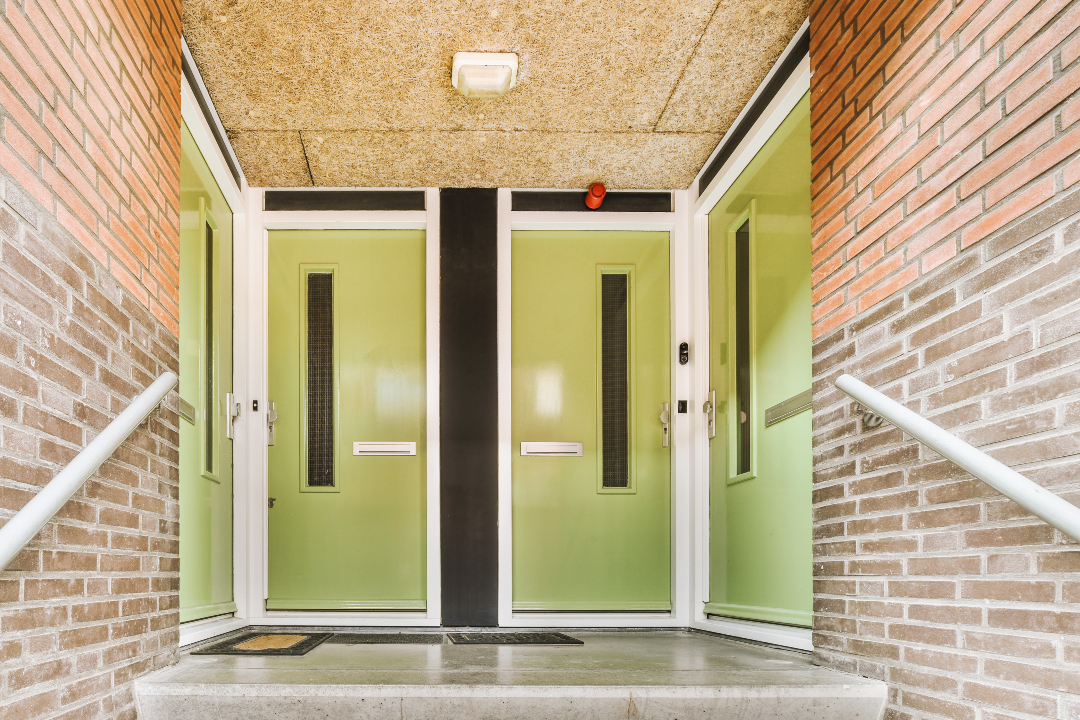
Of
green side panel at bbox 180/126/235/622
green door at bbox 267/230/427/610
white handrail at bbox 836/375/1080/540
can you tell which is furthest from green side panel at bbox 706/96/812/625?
green side panel at bbox 180/126/235/622

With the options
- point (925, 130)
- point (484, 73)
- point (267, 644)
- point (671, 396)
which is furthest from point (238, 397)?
point (925, 130)

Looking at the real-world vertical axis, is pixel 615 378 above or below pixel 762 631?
above

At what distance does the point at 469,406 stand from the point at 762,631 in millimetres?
1623

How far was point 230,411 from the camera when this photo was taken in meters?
3.97

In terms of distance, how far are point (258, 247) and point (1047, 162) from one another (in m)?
3.41

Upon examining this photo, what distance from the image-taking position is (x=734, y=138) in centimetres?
371

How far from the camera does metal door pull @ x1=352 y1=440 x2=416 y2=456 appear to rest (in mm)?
4176

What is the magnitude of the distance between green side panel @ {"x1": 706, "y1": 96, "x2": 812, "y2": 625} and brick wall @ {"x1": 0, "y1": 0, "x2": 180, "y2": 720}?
202cm

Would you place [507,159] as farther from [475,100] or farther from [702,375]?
[702,375]

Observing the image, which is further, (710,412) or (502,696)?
(710,412)

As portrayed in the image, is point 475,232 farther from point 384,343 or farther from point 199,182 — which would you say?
point 199,182

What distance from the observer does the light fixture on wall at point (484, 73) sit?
311 centimetres

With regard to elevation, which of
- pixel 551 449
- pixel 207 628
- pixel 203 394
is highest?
pixel 203 394

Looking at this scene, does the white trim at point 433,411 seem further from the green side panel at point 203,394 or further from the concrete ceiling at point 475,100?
the green side panel at point 203,394
